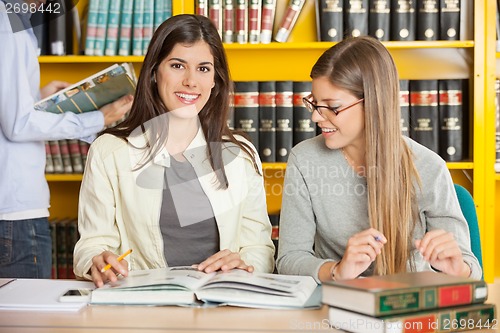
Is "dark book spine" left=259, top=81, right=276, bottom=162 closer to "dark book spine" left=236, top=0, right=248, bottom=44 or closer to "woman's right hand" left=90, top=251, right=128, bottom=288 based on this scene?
"dark book spine" left=236, top=0, right=248, bottom=44

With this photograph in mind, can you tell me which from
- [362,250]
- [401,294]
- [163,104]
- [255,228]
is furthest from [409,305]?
[163,104]

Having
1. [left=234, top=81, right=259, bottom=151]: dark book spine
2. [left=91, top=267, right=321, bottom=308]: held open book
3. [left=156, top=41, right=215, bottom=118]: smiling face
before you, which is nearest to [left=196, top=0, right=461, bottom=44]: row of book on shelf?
[left=234, top=81, right=259, bottom=151]: dark book spine

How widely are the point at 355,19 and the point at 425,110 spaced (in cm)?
45

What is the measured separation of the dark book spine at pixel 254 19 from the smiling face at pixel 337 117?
3.69 ft

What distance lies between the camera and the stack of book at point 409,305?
112 cm

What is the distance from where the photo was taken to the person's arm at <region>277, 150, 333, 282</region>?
170 cm

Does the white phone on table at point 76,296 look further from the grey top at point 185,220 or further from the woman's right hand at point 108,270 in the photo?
the grey top at point 185,220

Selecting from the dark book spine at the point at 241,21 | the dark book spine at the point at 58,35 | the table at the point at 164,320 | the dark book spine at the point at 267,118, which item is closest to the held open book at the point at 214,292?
the table at the point at 164,320

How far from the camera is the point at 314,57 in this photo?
307 cm

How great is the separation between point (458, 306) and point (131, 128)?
1.09m

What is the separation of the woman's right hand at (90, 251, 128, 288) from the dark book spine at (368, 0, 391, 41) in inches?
64.7

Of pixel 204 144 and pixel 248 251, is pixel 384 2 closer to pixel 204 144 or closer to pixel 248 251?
pixel 204 144

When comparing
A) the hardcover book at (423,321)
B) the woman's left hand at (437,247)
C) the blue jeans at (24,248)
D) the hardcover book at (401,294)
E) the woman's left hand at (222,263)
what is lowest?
the blue jeans at (24,248)

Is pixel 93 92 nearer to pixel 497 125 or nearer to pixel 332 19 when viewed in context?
pixel 332 19
